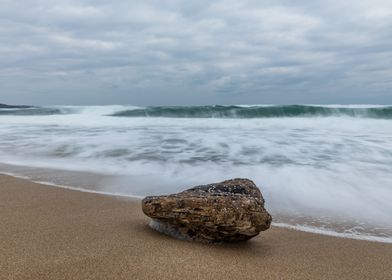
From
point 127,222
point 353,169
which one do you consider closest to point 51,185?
point 127,222

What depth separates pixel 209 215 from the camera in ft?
7.73

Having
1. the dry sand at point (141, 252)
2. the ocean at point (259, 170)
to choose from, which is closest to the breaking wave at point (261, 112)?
the ocean at point (259, 170)

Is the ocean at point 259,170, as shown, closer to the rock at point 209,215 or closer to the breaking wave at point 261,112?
the rock at point 209,215

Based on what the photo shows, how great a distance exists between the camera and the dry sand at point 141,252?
6.31 feet

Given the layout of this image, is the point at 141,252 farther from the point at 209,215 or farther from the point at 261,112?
the point at 261,112

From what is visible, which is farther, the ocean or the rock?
the ocean

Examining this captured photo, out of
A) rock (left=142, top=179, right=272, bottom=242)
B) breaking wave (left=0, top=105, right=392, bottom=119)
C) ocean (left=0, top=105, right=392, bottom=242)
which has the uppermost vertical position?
breaking wave (left=0, top=105, right=392, bottom=119)

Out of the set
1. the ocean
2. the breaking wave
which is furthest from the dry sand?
the breaking wave

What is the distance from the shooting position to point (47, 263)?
6.30ft

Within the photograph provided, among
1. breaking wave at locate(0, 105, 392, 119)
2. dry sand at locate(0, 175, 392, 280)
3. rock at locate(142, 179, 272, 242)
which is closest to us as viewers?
dry sand at locate(0, 175, 392, 280)

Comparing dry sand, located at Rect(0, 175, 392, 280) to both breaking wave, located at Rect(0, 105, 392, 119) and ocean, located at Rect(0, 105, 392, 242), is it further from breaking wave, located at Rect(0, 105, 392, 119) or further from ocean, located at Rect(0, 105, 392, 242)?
breaking wave, located at Rect(0, 105, 392, 119)

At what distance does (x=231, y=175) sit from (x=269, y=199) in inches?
44.6

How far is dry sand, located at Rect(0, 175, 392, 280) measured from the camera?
6.31 ft

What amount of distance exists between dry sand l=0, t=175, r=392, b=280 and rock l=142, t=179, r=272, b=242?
79mm
